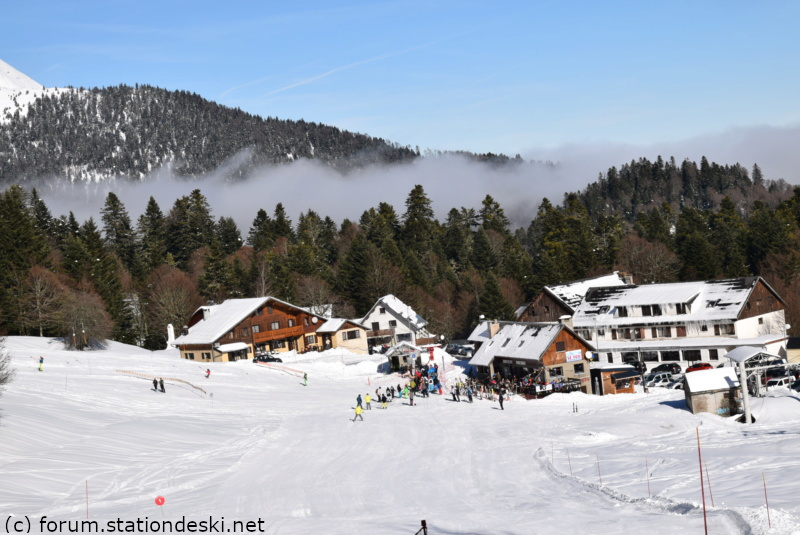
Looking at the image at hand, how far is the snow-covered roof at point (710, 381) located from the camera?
3462cm

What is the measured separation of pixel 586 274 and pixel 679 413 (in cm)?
6466

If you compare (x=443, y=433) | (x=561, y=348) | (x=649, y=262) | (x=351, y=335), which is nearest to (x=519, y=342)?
(x=561, y=348)

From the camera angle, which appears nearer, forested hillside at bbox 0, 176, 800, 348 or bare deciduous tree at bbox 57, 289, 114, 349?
bare deciduous tree at bbox 57, 289, 114, 349

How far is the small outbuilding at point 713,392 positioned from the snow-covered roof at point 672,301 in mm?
24353

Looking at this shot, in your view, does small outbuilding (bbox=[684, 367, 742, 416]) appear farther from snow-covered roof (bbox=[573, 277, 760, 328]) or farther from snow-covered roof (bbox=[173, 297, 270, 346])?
snow-covered roof (bbox=[173, 297, 270, 346])

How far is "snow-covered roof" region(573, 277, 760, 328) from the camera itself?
193 ft

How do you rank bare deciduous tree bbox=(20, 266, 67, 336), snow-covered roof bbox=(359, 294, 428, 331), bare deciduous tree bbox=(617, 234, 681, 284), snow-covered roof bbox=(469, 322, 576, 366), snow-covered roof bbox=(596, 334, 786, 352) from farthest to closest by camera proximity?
bare deciduous tree bbox=(617, 234, 681, 284)
snow-covered roof bbox=(359, 294, 428, 331)
bare deciduous tree bbox=(20, 266, 67, 336)
snow-covered roof bbox=(596, 334, 786, 352)
snow-covered roof bbox=(469, 322, 576, 366)

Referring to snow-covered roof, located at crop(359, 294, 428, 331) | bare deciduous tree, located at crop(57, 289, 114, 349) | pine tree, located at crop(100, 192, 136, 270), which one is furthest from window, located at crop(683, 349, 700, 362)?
pine tree, located at crop(100, 192, 136, 270)

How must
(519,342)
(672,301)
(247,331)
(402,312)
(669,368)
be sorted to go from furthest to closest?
(402,312), (247,331), (672,301), (669,368), (519,342)

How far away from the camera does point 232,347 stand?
68.0 metres

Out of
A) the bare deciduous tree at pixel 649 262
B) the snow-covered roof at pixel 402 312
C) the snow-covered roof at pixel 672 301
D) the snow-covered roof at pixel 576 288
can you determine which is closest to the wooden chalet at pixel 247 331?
the snow-covered roof at pixel 402 312

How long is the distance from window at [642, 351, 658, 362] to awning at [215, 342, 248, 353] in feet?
118

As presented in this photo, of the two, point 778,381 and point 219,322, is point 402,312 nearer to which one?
point 219,322

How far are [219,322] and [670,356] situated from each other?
41228 millimetres
